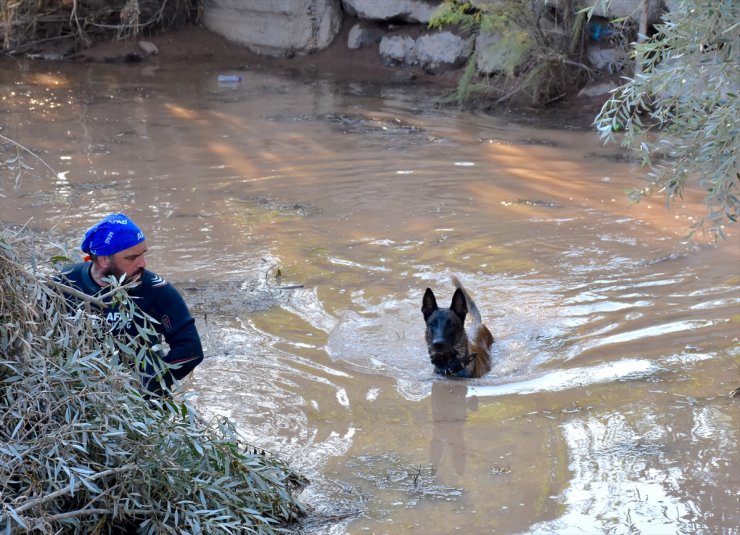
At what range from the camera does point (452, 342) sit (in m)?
7.49

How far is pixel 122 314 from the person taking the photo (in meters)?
4.31

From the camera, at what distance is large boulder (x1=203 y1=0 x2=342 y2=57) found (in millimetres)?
22000

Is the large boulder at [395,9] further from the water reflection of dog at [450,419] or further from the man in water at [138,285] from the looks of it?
the man in water at [138,285]

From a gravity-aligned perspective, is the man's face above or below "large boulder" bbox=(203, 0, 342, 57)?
below

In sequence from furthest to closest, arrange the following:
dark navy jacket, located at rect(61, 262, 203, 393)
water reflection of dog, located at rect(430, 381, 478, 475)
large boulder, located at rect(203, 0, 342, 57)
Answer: large boulder, located at rect(203, 0, 342, 57), water reflection of dog, located at rect(430, 381, 478, 475), dark navy jacket, located at rect(61, 262, 203, 393)

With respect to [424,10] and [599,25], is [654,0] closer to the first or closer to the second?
[599,25]

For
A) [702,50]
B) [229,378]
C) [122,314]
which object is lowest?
[229,378]

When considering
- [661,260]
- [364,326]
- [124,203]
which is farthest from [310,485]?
[124,203]

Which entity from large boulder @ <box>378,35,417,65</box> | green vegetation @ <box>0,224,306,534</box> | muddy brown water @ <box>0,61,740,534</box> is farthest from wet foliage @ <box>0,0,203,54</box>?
green vegetation @ <box>0,224,306,534</box>

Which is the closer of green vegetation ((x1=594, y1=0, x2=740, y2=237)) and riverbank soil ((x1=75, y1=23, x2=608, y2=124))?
green vegetation ((x1=594, y1=0, x2=740, y2=237))

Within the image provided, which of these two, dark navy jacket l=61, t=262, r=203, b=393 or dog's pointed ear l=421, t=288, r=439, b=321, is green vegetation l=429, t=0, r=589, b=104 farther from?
dark navy jacket l=61, t=262, r=203, b=393

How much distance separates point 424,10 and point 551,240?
11.2 m

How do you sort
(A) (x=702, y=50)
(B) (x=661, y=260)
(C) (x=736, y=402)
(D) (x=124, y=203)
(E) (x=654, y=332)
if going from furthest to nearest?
(D) (x=124, y=203) → (B) (x=661, y=260) → (E) (x=654, y=332) → (C) (x=736, y=402) → (A) (x=702, y=50)

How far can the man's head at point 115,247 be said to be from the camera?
16.0 feet
